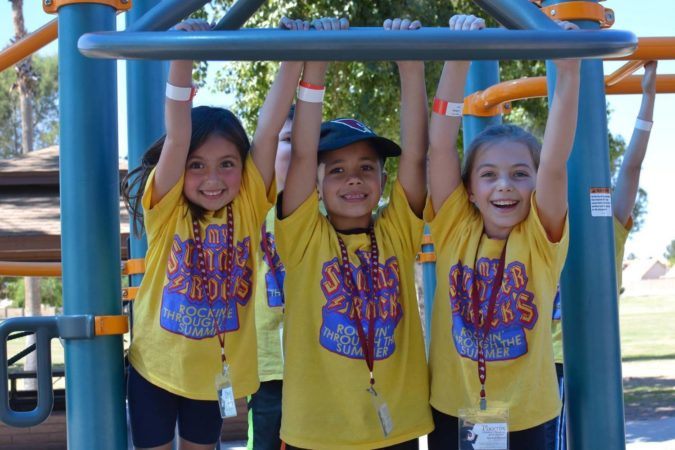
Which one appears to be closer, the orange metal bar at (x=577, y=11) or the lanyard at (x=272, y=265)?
the orange metal bar at (x=577, y=11)

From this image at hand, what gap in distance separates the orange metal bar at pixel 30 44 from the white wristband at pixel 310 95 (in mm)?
870

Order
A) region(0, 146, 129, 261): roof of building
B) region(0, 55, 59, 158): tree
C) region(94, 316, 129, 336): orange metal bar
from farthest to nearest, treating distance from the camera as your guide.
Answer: region(0, 55, 59, 158): tree
region(0, 146, 129, 261): roof of building
region(94, 316, 129, 336): orange metal bar

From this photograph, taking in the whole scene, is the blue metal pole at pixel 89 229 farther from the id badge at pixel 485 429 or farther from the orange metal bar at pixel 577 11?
the orange metal bar at pixel 577 11

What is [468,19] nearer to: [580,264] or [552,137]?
[552,137]

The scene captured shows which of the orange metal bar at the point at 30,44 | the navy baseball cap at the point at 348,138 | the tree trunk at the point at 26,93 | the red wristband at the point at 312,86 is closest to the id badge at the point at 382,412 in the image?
the navy baseball cap at the point at 348,138

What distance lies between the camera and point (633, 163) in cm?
294

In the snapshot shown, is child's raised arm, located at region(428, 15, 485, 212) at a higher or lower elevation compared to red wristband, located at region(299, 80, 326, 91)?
lower

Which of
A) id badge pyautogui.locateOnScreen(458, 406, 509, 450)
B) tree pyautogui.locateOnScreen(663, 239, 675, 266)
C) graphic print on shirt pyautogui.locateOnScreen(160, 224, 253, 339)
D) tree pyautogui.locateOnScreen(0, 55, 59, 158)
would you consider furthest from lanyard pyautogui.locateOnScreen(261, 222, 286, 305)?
tree pyautogui.locateOnScreen(663, 239, 675, 266)

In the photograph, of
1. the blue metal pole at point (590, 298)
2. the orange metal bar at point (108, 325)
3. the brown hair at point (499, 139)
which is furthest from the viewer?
the brown hair at point (499, 139)

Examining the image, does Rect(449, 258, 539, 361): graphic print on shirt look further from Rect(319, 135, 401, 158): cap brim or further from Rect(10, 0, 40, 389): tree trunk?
Rect(10, 0, 40, 389): tree trunk

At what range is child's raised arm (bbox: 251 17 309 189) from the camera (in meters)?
2.21

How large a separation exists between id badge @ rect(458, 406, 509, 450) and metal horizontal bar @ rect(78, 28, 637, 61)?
94cm

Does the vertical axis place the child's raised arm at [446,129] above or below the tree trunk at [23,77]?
below

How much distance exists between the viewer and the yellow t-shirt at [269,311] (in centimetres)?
264
